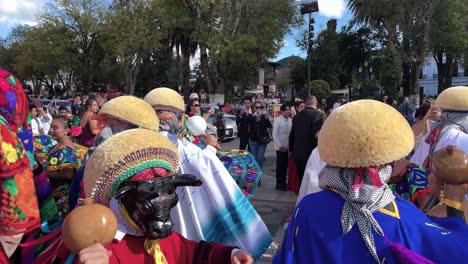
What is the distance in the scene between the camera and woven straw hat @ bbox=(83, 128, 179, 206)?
181cm

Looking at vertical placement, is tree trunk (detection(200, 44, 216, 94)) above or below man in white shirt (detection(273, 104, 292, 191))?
above

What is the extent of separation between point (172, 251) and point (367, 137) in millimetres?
1059

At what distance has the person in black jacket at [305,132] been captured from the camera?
22.7ft

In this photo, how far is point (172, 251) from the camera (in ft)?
6.78

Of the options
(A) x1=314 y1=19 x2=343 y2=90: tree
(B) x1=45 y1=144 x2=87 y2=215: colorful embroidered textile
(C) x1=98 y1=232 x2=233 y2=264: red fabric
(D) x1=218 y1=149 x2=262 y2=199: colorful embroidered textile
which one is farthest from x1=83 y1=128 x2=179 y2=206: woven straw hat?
(A) x1=314 y1=19 x2=343 y2=90: tree

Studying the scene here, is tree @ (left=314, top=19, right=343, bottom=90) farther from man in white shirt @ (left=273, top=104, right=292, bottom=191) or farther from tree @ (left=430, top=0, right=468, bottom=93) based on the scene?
man in white shirt @ (left=273, top=104, right=292, bottom=191)

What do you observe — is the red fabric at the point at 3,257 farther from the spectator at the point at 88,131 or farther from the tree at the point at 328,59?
the tree at the point at 328,59

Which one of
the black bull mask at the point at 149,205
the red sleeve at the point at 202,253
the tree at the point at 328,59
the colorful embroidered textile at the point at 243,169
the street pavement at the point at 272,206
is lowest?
the street pavement at the point at 272,206

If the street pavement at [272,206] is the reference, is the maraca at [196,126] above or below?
above

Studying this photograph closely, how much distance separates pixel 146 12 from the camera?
28375 millimetres

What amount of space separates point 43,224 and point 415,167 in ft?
8.82

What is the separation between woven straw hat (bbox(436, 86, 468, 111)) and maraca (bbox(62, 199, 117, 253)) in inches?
143

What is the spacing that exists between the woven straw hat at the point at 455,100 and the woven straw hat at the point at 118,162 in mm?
3184

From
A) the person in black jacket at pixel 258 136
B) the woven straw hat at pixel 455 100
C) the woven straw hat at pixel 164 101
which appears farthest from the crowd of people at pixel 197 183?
the person in black jacket at pixel 258 136
